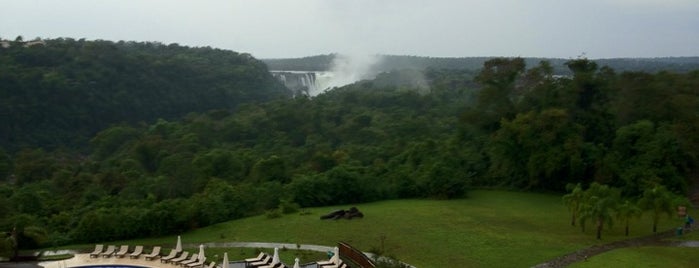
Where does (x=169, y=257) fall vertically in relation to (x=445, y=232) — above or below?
above

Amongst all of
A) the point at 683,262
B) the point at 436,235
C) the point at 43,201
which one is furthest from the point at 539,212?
the point at 43,201

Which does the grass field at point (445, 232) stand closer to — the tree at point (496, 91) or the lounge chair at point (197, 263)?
the lounge chair at point (197, 263)

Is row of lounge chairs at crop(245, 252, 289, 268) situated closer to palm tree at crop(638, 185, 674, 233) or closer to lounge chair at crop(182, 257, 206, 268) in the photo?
lounge chair at crop(182, 257, 206, 268)

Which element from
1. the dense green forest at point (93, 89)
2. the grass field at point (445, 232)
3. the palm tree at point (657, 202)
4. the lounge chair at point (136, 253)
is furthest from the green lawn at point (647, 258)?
the dense green forest at point (93, 89)

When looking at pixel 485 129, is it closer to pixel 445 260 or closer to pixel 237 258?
pixel 445 260

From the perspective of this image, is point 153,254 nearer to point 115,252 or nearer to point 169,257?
point 169,257

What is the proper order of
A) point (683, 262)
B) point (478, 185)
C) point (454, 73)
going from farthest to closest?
point (454, 73)
point (478, 185)
point (683, 262)

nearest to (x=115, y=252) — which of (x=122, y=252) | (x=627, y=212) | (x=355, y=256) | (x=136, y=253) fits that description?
(x=122, y=252)
